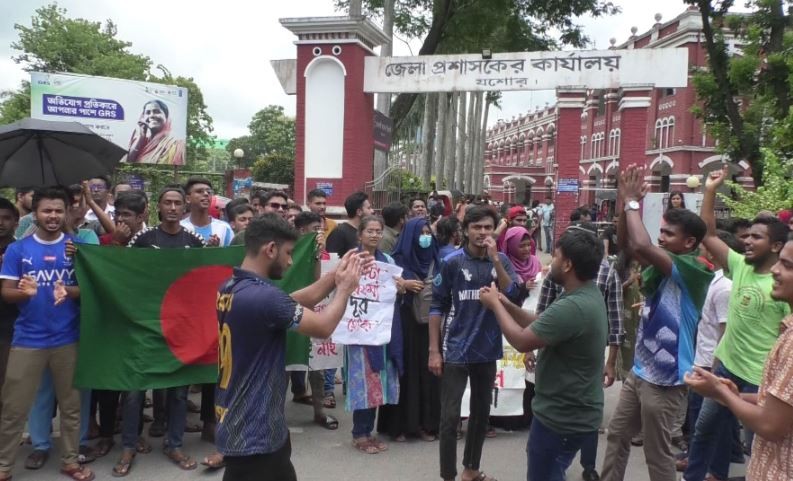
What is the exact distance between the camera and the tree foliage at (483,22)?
15430 mm

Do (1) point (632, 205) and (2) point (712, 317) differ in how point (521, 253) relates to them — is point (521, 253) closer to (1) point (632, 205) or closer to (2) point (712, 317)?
(2) point (712, 317)

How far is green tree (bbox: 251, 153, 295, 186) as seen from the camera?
33281 mm

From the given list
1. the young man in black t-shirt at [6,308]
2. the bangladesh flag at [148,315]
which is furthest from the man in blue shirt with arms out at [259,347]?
the young man in black t-shirt at [6,308]

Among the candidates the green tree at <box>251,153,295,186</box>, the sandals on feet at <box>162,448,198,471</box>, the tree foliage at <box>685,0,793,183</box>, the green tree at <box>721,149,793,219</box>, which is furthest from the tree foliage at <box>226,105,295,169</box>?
the sandals on feet at <box>162,448,198,471</box>

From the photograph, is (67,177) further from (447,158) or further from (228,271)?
(447,158)

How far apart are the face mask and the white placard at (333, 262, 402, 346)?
13.3 inches

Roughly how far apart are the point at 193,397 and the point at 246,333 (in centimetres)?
407

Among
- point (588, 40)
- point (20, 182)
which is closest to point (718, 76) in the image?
point (588, 40)

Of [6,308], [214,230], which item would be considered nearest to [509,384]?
[214,230]

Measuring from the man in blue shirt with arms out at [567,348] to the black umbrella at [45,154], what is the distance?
3.62 metres

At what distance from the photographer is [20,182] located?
16.2 ft

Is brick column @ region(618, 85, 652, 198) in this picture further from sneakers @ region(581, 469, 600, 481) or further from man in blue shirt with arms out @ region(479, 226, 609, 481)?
man in blue shirt with arms out @ region(479, 226, 609, 481)

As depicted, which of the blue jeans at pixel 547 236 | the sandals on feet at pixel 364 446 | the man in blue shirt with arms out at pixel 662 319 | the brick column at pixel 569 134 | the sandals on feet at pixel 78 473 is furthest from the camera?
the blue jeans at pixel 547 236

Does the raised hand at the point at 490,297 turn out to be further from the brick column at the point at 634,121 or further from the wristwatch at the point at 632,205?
the brick column at the point at 634,121
